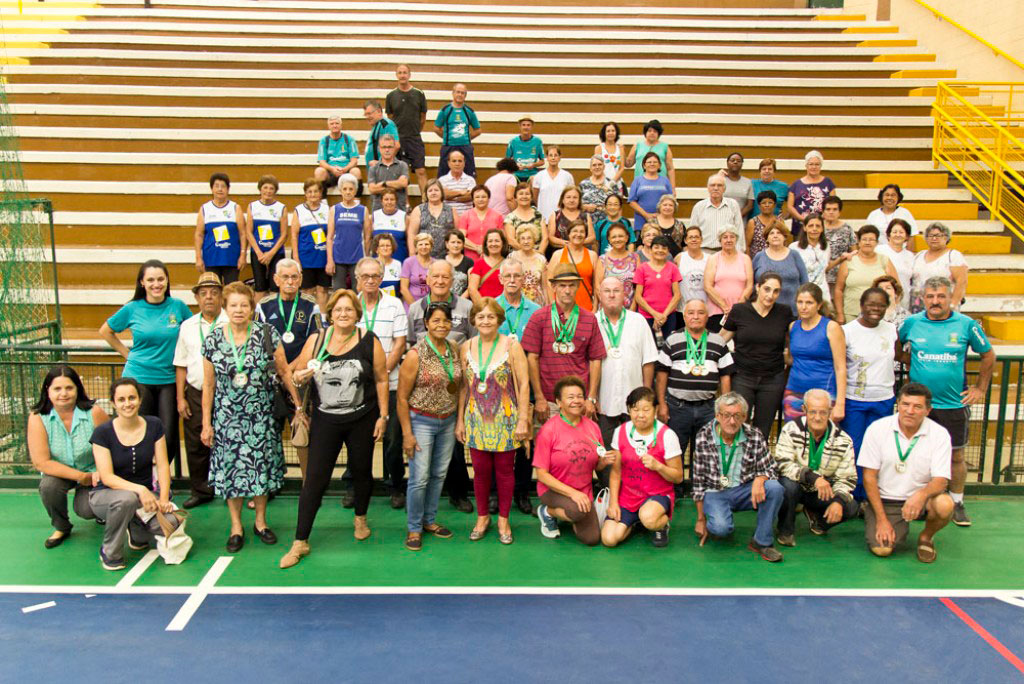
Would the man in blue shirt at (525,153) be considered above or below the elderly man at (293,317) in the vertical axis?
above

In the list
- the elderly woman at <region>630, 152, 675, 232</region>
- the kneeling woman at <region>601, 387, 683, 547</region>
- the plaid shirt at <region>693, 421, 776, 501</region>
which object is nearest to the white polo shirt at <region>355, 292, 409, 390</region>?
the kneeling woman at <region>601, 387, 683, 547</region>

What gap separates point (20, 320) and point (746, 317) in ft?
22.3

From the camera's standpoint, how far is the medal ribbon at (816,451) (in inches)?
243

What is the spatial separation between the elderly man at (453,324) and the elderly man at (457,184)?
10.2 feet

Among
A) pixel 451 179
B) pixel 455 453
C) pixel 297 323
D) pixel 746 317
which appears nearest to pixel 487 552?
pixel 455 453

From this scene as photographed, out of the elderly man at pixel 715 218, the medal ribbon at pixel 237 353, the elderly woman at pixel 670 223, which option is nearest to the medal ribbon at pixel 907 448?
the elderly woman at pixel 670 223

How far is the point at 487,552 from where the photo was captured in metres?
6.04

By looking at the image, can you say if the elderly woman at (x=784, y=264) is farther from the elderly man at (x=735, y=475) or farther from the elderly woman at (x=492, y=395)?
the elderly woman at (x=492, y=395)

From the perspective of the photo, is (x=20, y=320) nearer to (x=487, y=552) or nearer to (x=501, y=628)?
(x=487, y=552)

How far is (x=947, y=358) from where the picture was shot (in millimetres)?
6430

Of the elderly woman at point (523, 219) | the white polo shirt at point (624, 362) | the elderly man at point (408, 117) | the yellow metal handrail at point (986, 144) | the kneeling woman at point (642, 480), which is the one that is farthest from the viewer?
the yellow metal handrail at point (986, 144)

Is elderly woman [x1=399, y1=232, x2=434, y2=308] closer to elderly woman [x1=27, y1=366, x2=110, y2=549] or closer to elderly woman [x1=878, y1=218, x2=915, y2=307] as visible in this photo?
elderly woman [x1=27, y1=366, x2=110, y2=549]

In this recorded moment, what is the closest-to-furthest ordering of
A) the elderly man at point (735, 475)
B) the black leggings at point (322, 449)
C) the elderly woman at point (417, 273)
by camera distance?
the black leggings at point (322, 449), the elderly man at point (735, 475), the elderly woman at point (417, 273)

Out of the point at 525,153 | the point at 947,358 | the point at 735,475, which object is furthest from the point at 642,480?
the point at 525,153
